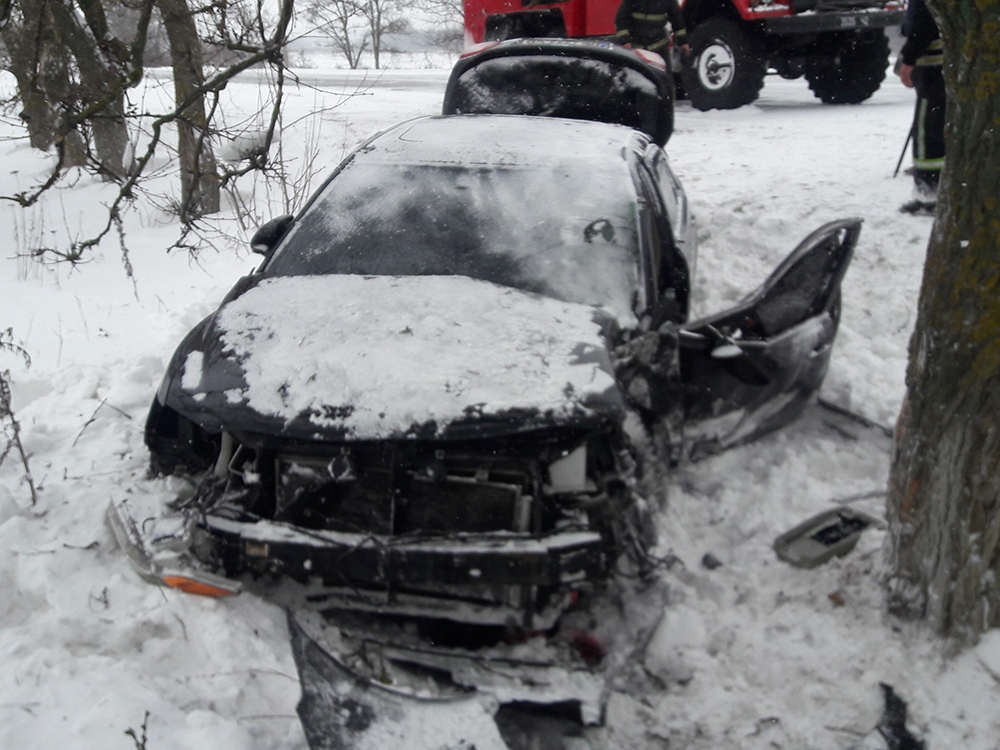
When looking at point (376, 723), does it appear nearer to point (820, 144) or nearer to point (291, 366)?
point (291, 366)

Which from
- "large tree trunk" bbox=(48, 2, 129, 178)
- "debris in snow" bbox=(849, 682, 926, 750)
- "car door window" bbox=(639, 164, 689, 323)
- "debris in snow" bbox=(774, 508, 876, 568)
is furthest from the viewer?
"large tree trunk" bbox=(48, 2, 129, 178)

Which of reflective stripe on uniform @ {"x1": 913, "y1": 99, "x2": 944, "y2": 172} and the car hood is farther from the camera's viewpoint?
reflective stripe on uniform @ {"x1": 913, "y1": 99, "x2": 944, "y2": 172}

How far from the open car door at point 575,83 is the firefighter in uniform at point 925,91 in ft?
5.40

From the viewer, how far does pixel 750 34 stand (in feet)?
31.9

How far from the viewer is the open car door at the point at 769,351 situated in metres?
3.66

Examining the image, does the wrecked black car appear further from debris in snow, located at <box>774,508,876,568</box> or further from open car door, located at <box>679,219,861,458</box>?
debris in snow, located at <box>774,508,876,568</box>

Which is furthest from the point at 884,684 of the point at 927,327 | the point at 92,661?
the point at 92,661

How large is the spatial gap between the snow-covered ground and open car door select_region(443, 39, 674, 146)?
42.2 inches

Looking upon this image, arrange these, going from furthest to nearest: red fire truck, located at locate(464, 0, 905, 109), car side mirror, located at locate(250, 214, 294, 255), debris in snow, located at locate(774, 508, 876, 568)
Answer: red fire truck, located at locate(464, 0, 905, 109)
car side mirror, located at locate(250, 214, 294, 255)
debris in snow, located at locate(774, 508, 876, 568)

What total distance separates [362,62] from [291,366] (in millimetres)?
36386

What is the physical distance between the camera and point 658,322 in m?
3.46

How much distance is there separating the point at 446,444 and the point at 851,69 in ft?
31.9

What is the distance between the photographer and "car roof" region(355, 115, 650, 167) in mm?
3855

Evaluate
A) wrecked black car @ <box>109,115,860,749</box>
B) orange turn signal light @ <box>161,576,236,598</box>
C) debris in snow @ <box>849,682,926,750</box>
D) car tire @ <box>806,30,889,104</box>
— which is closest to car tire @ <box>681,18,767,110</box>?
car tire @ <box>806,30,889,104</box>
